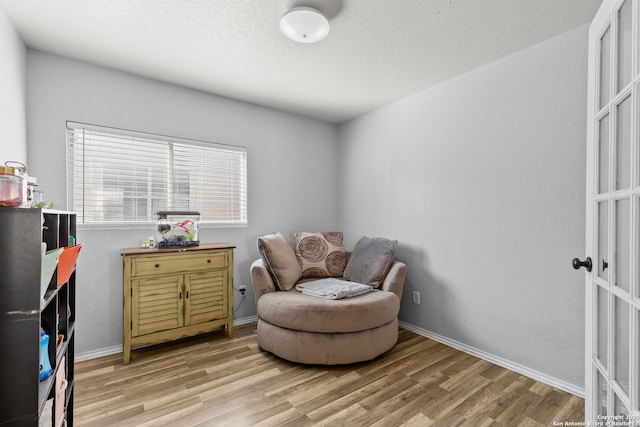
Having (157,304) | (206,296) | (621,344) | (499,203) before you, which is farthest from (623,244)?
(157,304)

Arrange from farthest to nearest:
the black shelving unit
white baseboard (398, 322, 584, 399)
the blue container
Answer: white baseboard (398, 322, 584, 399)
the blue container
the black shelving unit

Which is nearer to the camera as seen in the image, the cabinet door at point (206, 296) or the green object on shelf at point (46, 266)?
the green object on shelf at point (46, 266)

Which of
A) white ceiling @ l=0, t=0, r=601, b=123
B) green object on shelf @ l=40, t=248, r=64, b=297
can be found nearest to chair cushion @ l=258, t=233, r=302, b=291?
white ceiling @ l=0, t=0, r=601, b=123

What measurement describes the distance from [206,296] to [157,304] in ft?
1.27

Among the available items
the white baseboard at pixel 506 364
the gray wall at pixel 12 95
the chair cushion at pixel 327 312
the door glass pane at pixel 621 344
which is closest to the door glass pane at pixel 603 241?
the door glass pane at pixel 621 344

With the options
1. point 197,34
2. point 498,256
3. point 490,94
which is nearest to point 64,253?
point 197,34

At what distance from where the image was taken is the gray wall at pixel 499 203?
1.98 metres

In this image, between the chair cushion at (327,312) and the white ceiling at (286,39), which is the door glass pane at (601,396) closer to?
the chair cushion at (327,312)

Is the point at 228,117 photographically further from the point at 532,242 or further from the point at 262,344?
the point at 532,242

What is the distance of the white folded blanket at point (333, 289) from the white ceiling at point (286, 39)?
1851 millimetres

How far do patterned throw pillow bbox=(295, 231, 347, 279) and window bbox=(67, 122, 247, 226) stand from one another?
27.3 inches

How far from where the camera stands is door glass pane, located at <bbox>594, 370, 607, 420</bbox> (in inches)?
45.0

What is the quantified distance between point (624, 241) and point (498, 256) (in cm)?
139

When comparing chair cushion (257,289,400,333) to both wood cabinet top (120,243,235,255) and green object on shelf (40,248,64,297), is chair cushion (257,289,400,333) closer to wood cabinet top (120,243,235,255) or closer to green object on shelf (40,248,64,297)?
wood cabinet top (120,243,235,255)
